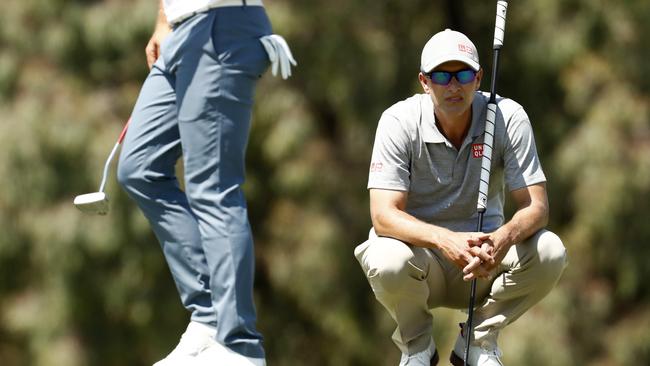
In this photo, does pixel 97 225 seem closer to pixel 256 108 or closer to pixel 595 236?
pixel 256 108

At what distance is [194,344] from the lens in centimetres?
457

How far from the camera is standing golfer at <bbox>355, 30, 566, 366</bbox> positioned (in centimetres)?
484

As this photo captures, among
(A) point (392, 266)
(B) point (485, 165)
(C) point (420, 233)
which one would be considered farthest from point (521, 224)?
(A) point (392, 266)

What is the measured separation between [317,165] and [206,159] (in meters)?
8.15

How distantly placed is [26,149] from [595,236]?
5.10m

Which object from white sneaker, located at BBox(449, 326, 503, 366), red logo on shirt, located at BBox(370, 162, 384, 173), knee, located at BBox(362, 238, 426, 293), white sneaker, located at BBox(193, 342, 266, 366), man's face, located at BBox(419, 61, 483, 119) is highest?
man's face, located at BBox(419, 61, 483, 119)

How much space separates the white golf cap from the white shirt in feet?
2.10

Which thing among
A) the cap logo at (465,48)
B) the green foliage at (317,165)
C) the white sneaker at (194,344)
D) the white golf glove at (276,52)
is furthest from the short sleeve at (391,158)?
the green foliage at (317,165)

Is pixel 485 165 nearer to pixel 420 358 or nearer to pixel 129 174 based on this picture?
pixel 420 358

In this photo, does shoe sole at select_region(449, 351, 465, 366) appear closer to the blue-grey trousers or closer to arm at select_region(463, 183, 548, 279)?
arm at select_region(463, 183, 548, 279)

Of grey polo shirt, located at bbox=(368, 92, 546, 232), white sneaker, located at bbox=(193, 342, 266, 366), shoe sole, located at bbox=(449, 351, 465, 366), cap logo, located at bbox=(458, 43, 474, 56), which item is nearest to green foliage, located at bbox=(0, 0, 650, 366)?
shoe sole, located at bbox=(449, 351, 465, 366)

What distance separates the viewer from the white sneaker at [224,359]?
4.46 m

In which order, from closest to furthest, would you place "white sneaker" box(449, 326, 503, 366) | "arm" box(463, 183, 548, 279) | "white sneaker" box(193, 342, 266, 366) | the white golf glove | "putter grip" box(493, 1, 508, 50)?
"white sneaker" box(193, 342, 266, 366), the white golf glove, "arm" box(463, 183, 548, 279), "white sneaker" box(449, 326, 503, 366), "putter grip" box(493, 1, 508, 50)

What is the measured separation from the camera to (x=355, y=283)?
13125 millimetres
